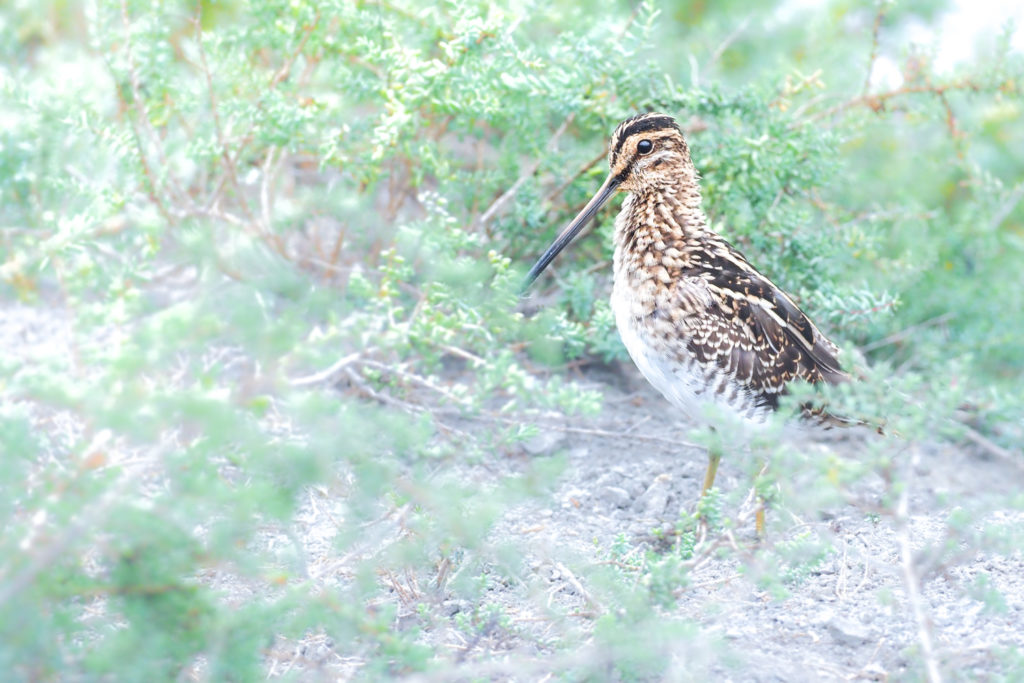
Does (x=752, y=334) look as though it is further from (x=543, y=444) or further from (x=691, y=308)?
(x=543, y=444)

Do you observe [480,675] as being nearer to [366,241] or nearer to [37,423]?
[37,423]

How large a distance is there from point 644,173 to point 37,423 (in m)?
2.36

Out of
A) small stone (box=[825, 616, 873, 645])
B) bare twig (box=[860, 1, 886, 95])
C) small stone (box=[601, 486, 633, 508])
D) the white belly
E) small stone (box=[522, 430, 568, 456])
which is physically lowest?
small stone (box=[601, 486, 633, 508])

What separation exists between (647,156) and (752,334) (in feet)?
2.71

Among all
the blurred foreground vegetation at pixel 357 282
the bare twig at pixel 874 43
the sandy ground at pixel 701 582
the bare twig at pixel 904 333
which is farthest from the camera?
the bare twig at pixel 904 333

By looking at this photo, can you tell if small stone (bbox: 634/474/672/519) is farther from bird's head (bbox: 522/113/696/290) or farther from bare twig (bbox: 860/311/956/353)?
bare twig (bbox: 860/311/956/353)

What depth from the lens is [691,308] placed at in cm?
370

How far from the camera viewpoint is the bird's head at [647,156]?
404cm

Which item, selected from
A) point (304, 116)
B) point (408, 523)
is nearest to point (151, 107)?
point (304, 116)

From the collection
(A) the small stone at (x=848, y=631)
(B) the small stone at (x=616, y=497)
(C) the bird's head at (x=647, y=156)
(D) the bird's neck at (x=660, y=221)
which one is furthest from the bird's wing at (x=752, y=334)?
(A) the small stone at (x=848, y=631)

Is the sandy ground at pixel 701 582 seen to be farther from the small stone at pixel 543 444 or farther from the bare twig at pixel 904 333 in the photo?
the bare twig at pixel 904 333

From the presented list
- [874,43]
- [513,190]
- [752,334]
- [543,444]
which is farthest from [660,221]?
[874,43]

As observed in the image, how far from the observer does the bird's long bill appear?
4.20 metres

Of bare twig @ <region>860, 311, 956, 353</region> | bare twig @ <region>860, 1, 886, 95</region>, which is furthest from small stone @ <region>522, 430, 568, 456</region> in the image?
bare twig @ <region>860, 1, 886, 95</region>
